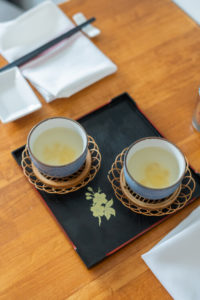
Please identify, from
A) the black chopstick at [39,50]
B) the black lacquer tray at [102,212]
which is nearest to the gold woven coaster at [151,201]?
the black lacquer tray at [102,212]

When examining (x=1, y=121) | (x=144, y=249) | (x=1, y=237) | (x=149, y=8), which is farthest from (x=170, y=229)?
(x=149, y=8)

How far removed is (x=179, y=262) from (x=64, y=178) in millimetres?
280

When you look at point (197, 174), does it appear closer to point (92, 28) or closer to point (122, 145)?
point (122, 145)

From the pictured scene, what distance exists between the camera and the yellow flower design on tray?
703 mm

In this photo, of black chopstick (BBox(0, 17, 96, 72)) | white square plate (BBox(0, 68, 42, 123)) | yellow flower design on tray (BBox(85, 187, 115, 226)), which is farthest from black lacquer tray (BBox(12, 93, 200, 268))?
black chopstick (BBox(0, 17, 96, 72))

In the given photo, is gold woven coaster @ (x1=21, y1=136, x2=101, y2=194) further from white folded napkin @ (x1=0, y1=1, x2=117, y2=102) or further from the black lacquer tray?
white folded napkin @ (x1=0, y1=1, x2=117, y2=102)

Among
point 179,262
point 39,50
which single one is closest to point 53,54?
point 39,50

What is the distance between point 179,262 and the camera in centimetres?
65

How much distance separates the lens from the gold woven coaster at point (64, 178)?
0.71m

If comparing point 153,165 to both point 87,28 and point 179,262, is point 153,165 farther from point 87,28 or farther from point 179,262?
point 87,28

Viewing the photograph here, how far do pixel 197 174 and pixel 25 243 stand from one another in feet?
1.27

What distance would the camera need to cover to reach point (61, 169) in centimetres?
66

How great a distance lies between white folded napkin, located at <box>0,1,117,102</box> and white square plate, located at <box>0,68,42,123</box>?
0.10 feet

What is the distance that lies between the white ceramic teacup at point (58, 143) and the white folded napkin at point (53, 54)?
171 mm
